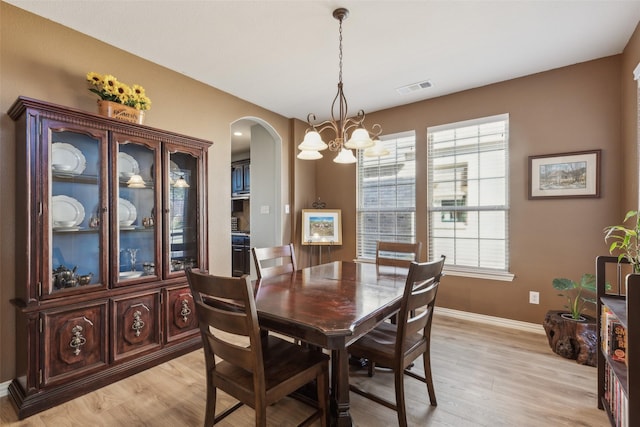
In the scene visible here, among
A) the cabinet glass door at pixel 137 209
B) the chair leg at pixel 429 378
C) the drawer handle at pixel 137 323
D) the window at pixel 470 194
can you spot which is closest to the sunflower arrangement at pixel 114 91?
the cabinet glass door at pixel 137 209

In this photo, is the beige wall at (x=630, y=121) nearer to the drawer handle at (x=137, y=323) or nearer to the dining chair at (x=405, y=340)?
the dining chair at (x=405, y=340)

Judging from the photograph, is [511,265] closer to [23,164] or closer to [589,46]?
[589,46]

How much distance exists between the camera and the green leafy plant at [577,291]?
2.54 meters

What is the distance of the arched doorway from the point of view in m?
4.33

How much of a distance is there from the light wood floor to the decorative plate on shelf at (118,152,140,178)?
1608 mm

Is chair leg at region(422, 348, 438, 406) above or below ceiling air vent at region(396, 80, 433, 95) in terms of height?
below

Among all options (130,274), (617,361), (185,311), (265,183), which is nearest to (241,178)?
(265,183)

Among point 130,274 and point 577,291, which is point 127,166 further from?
point 577,291

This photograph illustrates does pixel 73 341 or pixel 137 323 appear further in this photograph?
pixel 137 323

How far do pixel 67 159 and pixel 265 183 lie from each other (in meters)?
2.61

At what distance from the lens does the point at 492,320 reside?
3.33 meters

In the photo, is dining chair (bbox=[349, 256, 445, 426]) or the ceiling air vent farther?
the ceiling air vent

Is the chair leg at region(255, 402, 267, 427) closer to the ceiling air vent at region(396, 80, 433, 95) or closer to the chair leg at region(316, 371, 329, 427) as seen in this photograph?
the chair leg at region(316, 371, 329, 427)

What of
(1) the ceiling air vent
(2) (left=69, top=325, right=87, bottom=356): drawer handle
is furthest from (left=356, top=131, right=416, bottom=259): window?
(2) (left=69, top=325, right=87, bottom=356): drawer handle
